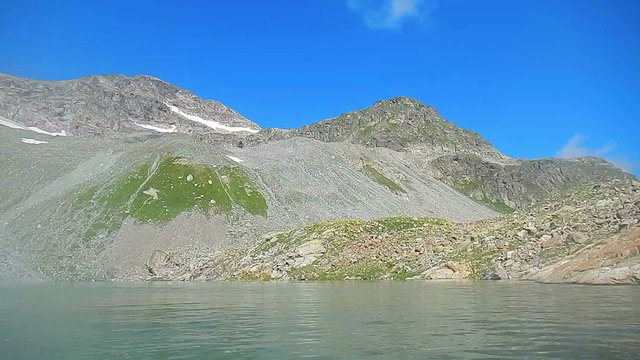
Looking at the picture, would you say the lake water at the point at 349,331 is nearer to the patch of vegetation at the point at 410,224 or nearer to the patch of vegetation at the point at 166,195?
the patch of vegetation at the point at 410,224

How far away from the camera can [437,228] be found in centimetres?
8906

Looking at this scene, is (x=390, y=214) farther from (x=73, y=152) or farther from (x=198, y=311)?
(x=198, y=311)

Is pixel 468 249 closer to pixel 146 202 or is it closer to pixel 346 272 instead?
pixel 346 272

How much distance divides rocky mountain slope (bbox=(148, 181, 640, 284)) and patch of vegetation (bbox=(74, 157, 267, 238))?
98.0 ft

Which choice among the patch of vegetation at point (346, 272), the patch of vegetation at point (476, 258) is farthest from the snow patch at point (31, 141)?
the patch of vegetation at point (476, 258)

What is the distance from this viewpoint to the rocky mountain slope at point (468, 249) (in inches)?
1975

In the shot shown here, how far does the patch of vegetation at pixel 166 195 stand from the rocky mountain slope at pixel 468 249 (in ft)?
98.0

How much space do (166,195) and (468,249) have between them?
103 metres

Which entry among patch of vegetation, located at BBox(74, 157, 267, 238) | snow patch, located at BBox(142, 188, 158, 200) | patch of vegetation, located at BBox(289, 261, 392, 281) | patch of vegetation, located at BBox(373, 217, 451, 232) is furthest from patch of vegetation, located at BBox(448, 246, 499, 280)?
snow patch, located at BBox(142, 188, 158, 200)

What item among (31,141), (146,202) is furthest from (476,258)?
(31,141)

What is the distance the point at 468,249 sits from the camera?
2874 inches

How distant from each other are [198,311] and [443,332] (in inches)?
720

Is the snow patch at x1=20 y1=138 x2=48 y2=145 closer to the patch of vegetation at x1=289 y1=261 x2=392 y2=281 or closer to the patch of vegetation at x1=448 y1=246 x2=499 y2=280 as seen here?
the patch of vegetation at x1=289 y1=261 x2=392 y2=281

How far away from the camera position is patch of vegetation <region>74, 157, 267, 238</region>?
138m
